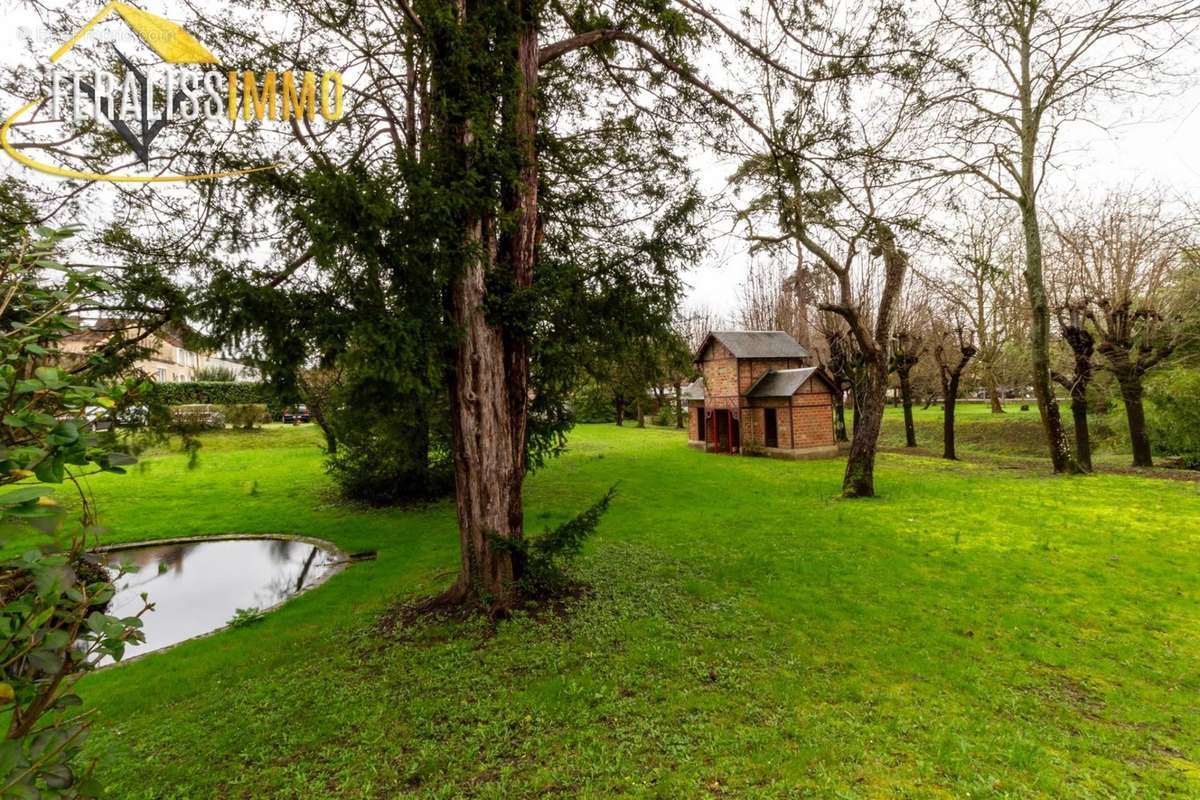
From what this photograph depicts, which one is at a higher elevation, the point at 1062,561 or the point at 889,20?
the point at 889,20

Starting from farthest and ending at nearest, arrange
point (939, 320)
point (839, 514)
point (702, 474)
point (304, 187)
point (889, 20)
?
1. point (939, 320)
2. point (702, 474)
3. point (839, 514)
4. point (889, 20)
5. point (304, 187)

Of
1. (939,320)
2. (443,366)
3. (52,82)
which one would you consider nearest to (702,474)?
(443,366)

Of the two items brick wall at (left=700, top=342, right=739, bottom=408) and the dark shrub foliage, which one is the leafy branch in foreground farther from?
brick wall at (left=700, top=342, right=739, bottom=408)

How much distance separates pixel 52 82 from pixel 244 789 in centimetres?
655

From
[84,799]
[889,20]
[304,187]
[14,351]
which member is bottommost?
[84,799]

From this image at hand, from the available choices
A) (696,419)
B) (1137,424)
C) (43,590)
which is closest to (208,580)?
(43,590)

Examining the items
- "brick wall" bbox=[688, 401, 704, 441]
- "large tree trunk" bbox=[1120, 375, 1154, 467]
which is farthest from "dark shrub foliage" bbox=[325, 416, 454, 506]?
"large tree trunk" bbox=[1120, 375, 1154, 467]

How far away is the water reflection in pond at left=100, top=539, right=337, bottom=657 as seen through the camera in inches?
277

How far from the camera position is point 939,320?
90.8 feet

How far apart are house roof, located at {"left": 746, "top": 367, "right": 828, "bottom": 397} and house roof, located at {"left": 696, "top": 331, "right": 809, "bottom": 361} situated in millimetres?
844

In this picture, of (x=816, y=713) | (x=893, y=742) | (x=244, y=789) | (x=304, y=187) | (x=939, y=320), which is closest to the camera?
(x=244, y=789)

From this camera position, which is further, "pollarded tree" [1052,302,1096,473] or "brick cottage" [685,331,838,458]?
"brick cottage" [685,331,838,458]

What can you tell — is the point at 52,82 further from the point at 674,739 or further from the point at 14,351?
the point at 674,739
